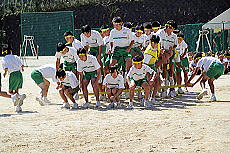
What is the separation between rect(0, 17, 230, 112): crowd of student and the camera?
1071 cm

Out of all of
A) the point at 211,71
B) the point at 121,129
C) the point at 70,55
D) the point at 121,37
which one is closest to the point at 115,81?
the point at 121,37

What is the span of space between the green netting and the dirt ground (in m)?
19.5

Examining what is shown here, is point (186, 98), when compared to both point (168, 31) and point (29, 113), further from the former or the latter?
point (29, 113)

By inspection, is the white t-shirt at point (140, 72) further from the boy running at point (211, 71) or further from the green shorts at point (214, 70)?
the green shorts at point (214, 70)

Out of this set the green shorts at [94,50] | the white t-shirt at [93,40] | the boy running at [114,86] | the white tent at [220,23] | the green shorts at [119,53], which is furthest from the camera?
the white tent at [220,23]

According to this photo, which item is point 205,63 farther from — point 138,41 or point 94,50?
point 94,50

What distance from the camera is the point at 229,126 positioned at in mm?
7754

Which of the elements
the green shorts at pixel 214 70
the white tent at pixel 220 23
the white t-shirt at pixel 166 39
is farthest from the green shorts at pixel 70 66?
the white tent at pixel 220 23

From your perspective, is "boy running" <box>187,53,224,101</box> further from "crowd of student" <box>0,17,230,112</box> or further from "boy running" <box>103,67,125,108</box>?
"boy running" <box>103,67,125,108</box>

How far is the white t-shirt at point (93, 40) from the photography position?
12.0 m

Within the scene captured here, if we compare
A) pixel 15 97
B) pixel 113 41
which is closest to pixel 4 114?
pixel 15 97

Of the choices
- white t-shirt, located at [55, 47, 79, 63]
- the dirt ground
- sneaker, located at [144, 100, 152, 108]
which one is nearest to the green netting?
white t-shirt, located at [55, 47, 79, 63]

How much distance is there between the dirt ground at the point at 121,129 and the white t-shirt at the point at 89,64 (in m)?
0.90

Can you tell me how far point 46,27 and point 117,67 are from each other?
19934 millimetres
